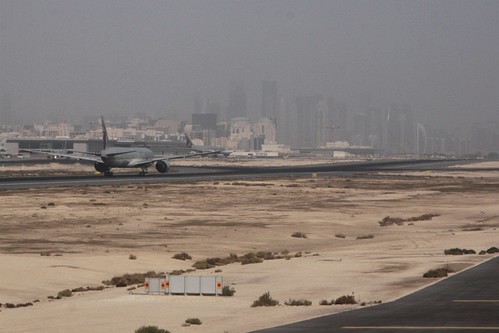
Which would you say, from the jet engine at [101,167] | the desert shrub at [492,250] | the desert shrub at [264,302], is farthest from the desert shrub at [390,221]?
the jet engine at [101,167]

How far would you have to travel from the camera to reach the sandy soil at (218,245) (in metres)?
36.4

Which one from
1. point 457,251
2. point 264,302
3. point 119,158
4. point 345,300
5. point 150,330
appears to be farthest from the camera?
point 119,158

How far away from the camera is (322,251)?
63031mm

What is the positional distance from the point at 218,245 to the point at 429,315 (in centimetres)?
3357

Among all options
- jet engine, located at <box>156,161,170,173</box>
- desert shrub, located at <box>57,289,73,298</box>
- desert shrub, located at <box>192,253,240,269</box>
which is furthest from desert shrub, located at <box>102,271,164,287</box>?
jet engine, located at <box>156,161,170,173</box>

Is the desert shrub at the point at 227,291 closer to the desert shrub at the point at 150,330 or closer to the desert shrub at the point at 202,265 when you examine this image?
the desert shrub at the point at 150,330

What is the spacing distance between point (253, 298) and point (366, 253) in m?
20.7

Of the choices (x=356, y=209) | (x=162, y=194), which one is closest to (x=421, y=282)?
(x=356, y=209)

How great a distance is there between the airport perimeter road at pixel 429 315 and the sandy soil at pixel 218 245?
143 centimetres

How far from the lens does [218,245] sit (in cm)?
6550

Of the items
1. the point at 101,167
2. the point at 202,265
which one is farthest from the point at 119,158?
the point at 202,265

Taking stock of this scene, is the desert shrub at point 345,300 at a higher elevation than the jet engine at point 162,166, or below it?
below

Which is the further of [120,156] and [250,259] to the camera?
[120,156]

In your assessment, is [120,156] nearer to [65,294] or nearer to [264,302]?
[65,294]
